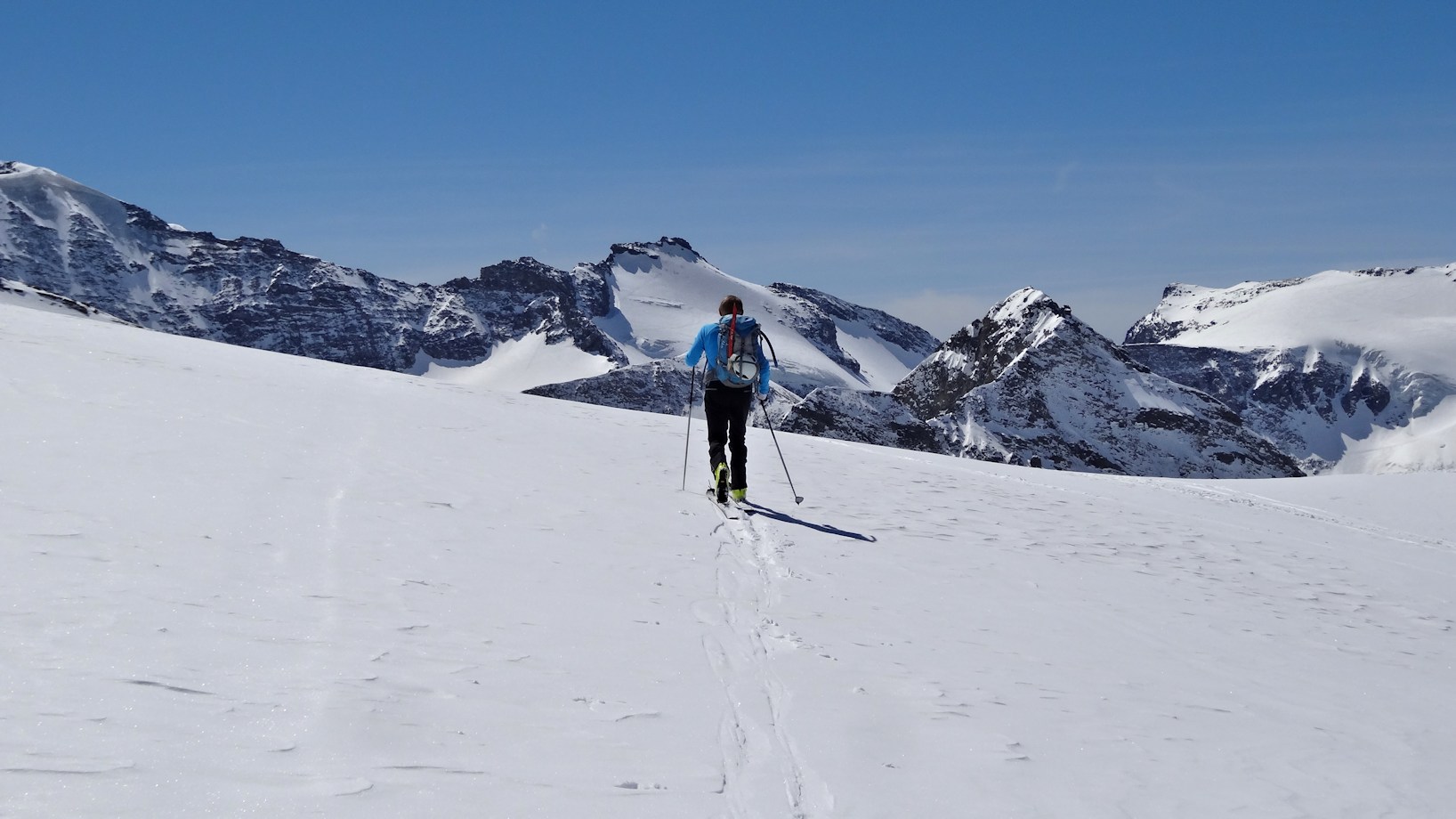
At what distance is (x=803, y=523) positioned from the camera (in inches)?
481

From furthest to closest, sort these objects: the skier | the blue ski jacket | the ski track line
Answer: the blue ski jacket, the skier, the ski track line

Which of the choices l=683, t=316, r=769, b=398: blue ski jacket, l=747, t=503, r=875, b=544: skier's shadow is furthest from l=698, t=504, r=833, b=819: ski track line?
l=683, t=316, r=769, b=398: blue ski jacket

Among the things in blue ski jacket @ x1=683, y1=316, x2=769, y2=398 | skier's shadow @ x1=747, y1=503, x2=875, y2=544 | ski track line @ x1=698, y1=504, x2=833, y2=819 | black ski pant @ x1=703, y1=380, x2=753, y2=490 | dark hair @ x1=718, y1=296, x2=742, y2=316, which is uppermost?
dark hair @ x1=718, y1=296, x2=742, y2=316

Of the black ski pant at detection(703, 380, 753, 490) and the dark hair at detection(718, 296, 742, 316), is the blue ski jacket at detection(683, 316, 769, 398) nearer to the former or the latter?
the dark hair at detection(718, 296, 742, 316)

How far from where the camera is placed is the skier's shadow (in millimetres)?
11672

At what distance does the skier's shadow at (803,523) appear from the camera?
38.3ft

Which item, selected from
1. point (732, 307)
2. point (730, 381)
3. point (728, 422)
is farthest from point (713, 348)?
point (728, 422)

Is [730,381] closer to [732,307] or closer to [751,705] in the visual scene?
[732,307]

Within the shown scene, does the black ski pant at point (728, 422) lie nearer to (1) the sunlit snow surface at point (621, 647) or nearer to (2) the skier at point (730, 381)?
(2) the skier at point (730, 381)

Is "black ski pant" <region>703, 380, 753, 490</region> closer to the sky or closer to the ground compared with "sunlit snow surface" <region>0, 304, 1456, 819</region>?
closer to the sky

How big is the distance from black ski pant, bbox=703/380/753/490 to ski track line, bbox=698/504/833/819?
373 centimetres

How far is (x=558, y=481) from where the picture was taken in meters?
12.8

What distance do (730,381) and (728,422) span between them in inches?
26.3

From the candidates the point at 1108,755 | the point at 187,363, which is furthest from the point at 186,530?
the point at 187,363
